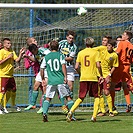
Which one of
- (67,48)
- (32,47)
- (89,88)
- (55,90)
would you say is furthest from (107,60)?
(55,90)

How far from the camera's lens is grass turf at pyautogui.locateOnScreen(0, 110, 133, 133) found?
39.0 feet

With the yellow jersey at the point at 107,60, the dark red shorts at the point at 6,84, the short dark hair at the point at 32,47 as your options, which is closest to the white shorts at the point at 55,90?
the yellow jersey at the point at 107,60

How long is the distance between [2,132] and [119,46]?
5131mm

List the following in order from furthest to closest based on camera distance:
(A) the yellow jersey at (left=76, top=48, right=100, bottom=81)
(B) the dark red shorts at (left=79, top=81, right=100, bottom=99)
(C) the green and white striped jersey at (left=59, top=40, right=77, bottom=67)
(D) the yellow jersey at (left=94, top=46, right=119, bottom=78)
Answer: (C) the green and white striped jersey at (left=59, top=40, right=77, bottom=67) < (D) the yellow jersey at (left=94, top=46, right=119, bottom=78) < (A) the yellow jersey at (left=76, top=48, right=100, bottom=81) < (B) the dark red shorts at (left=79, top=81, right=100, bottom=99)

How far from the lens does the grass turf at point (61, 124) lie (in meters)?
11.9

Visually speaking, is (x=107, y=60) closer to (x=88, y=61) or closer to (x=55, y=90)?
(x=88, y=61)

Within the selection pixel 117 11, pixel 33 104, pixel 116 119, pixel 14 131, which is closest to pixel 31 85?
pixel 33 104

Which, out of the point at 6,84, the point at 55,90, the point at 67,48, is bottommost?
the point at 6,84

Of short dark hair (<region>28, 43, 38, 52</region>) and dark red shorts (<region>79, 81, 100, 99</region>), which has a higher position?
short dark hair (<region>28, 43, 38, 52</region>)

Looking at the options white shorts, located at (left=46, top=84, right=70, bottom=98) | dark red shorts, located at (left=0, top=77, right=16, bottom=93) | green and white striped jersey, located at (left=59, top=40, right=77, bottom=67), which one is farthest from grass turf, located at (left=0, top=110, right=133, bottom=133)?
green and white striped jersey, located at (left=59, top=40, right=77, bottom=67)

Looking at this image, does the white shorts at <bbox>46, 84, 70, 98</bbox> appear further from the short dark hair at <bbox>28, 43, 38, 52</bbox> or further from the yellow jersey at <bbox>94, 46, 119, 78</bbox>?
the short dark hair at <bbox>28, 43, 38, 52</bbox>

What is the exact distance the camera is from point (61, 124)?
42.7ft

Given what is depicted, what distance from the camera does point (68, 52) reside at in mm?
16016

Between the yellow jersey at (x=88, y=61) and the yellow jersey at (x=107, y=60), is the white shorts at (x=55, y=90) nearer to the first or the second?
the yellow jersey at (x=88, y=61)
